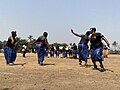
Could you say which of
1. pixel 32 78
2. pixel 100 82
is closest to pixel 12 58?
pixel 32 78

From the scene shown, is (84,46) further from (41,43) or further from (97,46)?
(97,46)

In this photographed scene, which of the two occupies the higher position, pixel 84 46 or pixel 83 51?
pixel 84 46

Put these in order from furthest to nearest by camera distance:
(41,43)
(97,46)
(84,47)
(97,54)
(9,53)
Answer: (9,53) → (41,43) → (84,47) → (97,46) → (97,54)

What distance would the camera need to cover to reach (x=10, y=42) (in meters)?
19.0

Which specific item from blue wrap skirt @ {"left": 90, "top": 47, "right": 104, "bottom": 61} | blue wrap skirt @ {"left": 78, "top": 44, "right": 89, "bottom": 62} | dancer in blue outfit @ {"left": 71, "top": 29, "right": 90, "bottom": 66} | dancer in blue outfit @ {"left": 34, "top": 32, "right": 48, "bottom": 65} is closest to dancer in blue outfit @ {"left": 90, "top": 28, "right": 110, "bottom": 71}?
blue wrap skirt @ {"left": 90, "top": 47, "right": 104, "bottom": 61}

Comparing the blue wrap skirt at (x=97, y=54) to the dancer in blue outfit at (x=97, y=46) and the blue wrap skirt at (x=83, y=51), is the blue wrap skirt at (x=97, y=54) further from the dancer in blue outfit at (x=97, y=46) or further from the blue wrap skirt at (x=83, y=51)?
the blue wrap skirt at (x=83, y=51)

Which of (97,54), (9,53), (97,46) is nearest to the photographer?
(97,54)

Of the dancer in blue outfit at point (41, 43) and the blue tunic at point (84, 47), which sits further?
the dancer in blue outfit at point (41, 43)

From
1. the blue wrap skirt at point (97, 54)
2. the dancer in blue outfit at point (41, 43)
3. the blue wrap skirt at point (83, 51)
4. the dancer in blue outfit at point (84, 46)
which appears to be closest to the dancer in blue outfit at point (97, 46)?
the blue wrap skirt at point (97, 54)

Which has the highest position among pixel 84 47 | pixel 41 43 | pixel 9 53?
pixel 41 43

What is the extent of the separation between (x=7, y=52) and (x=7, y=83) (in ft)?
27.1

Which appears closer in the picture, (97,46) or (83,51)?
(97,46)

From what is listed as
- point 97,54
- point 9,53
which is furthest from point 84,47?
point 9,53

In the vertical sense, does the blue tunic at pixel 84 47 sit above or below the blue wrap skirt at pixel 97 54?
above
